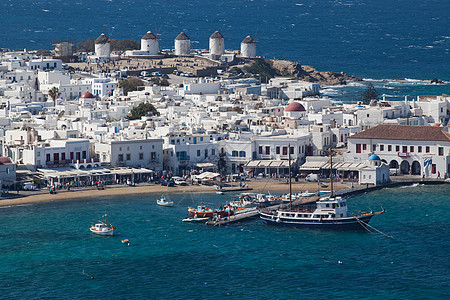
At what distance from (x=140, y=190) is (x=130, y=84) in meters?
54.9

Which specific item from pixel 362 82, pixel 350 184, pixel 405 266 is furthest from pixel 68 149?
pixel 362 82

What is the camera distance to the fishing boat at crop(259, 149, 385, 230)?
73.2m

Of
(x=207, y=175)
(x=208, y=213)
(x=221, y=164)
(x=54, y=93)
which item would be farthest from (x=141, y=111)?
(x=208, y=213)

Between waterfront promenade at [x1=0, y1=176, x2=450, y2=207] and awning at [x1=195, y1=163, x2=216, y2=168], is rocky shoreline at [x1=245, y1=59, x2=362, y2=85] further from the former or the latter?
waterfront promenade at [x1=0, y1=176, x2=450, y2=207]

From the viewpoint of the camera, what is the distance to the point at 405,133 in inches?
3617

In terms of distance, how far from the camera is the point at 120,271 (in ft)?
207

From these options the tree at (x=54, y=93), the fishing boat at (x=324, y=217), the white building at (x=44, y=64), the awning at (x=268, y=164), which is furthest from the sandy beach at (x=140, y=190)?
the white building at (x=44, y=64)

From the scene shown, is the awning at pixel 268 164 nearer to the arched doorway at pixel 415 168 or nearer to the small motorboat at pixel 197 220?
the arched doorway at pixel 415 168

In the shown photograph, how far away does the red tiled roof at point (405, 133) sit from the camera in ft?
297

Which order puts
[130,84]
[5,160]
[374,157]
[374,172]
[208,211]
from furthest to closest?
[130,84]
[374,157]
[374,172]
[5,160]
[208,211]

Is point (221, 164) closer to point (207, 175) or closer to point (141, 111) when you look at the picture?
point (207, 175)

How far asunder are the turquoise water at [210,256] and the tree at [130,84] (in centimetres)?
5696

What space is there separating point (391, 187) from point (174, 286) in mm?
31732

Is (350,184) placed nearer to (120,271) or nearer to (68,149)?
(68,149)
